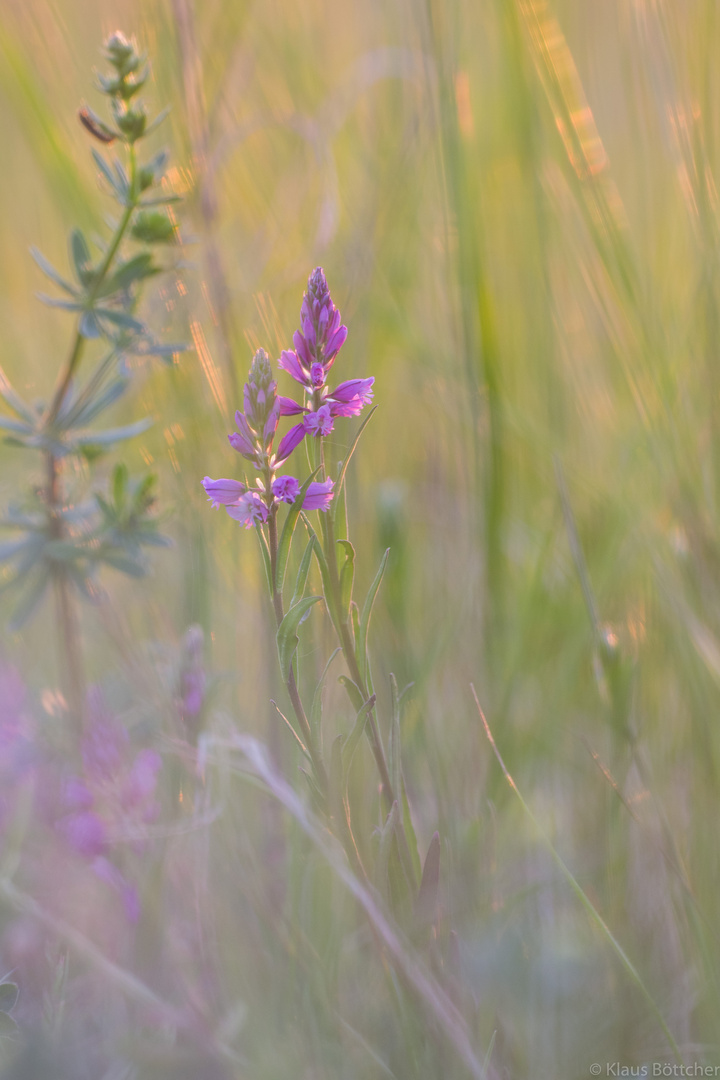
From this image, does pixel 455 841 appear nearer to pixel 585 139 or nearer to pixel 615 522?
pixel 615 522

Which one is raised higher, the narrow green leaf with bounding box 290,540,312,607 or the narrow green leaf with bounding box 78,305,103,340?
the narrow green leaf with bounding box 78,305,103,340

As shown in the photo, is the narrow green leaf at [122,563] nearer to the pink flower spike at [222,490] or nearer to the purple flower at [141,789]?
the purple flower at [141,789]

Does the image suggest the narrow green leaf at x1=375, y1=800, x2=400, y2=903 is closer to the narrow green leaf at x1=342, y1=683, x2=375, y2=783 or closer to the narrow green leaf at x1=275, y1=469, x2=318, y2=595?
the narrow green leaf at x1=342, y1=683, x2=375, y2=783

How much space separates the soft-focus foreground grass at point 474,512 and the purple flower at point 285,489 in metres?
0.29

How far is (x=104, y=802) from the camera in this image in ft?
2.90

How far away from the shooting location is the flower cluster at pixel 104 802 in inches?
34.0

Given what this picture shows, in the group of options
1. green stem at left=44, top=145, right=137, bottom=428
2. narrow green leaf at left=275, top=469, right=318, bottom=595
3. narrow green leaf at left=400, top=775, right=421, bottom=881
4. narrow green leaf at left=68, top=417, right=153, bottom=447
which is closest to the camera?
narrow green leaf at left=275, top=469, right=318, bottom=595

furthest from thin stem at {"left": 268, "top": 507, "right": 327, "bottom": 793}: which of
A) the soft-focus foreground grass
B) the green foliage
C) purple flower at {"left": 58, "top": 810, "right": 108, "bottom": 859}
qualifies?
purple flower at {"left": 58, "top": 810, "right": 108, "bottom": 859}

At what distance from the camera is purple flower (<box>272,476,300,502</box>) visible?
465mm

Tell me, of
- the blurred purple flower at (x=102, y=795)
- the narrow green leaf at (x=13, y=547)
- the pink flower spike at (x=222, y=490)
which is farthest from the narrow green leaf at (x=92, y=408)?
the pink flower spike at (x=222, y=490)

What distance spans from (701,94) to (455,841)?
94 cm

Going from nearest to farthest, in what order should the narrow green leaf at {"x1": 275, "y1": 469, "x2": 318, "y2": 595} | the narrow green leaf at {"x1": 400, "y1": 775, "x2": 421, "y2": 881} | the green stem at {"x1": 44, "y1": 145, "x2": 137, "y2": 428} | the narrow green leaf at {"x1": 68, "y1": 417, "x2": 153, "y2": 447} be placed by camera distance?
the narrow green leaf at {"x1": 275, "y1": 469, "x2": 318, "y2": 595} < the narrow green leaf at {"x1": 400, "y1": 775, "x2": 421, "y2": 881} < the green stem at {"x1": 44, "y1": 145, "x2": 137, "y2": 428} < the narrow green leaf at {"x1": 68, "y1": 417, "x2": 153, "y2": 447}

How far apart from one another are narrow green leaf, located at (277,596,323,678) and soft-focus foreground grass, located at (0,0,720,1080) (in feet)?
0.90

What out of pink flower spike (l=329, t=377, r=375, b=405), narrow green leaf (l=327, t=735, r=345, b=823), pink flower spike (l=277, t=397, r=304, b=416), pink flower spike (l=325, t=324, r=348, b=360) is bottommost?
narrow green leaf (l=327, t=735, r=345, b=823)
